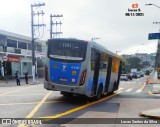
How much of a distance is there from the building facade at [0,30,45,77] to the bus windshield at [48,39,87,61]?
2920 centimetres

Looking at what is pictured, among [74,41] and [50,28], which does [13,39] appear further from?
[74,41]

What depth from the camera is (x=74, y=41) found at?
14812 mm

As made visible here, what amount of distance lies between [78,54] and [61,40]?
122cm

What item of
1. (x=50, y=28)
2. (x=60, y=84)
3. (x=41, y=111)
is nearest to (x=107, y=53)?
(x=60, y=84)

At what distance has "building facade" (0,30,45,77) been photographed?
149 feet

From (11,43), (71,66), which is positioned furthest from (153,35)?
(11,43)

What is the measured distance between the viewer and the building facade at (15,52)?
45531 mm

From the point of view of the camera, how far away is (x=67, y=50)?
1488 centimetres

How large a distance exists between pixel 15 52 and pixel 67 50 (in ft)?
119

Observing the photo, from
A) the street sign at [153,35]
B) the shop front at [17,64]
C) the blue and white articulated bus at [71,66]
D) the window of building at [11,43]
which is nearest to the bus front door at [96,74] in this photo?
the blue and white articulated bus at [71,66]

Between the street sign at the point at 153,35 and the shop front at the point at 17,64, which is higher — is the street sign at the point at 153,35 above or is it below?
above

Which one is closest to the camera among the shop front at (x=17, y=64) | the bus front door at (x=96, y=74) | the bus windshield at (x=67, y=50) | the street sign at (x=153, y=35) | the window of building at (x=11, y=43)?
the bus windshield at (x=67, y=50)

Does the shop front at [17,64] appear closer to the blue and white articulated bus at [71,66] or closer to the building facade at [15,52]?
the building facade at [15,52]

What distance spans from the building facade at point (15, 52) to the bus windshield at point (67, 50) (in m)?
29.2
